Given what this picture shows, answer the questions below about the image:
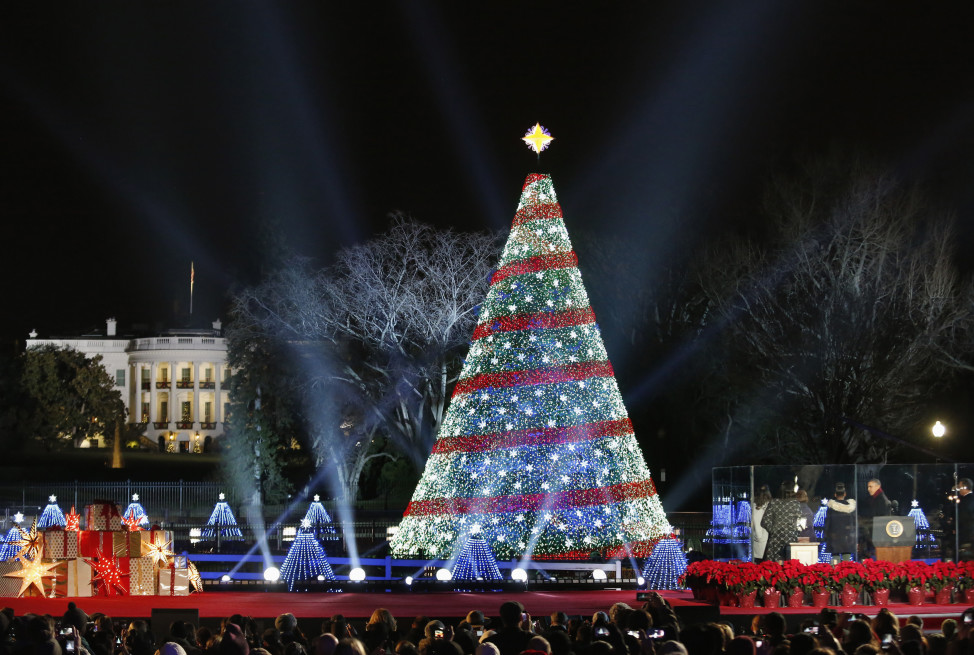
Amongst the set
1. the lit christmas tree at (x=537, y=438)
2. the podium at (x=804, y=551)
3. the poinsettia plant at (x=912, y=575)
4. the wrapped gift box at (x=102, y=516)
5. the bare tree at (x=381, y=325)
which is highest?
the bare tree at (x=381, y=325)

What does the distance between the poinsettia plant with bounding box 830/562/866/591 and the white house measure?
86493mm

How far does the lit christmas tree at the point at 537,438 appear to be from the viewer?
23.7 metres

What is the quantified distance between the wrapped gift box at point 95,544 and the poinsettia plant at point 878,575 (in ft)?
39.0

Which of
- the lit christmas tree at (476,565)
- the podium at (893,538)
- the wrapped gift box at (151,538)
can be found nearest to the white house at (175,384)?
the wrapped gift box at (151,538)

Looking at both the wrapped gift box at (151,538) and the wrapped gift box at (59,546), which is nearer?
the wrapped gift box at (59,546)

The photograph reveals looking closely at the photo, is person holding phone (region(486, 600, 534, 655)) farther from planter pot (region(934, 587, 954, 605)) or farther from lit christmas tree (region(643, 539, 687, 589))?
lit christmas tree (region(643, 539, 687, 589))

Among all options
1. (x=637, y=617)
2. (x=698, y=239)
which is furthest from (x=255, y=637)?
(x=698, y=239)

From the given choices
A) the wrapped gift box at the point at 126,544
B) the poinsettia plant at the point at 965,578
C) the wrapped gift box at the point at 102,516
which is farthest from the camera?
the wrapped gift box at the point at 102,516

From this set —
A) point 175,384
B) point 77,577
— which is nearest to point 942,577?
point 77,577

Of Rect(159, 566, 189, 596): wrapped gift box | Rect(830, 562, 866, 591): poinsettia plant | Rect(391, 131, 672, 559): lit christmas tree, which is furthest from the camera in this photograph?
Rect(391, 131, 672, 559): lit christmas tree

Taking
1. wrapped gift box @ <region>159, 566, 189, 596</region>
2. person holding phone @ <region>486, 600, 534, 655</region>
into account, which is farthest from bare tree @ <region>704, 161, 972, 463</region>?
person holding phone @ <region>486, 600, 534, 655</region>

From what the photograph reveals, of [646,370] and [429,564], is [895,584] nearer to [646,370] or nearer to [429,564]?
[429,564]

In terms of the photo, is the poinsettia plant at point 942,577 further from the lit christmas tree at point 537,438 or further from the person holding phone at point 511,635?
the person holding phone at point 511,635

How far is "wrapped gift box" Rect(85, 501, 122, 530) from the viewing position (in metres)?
21.2
